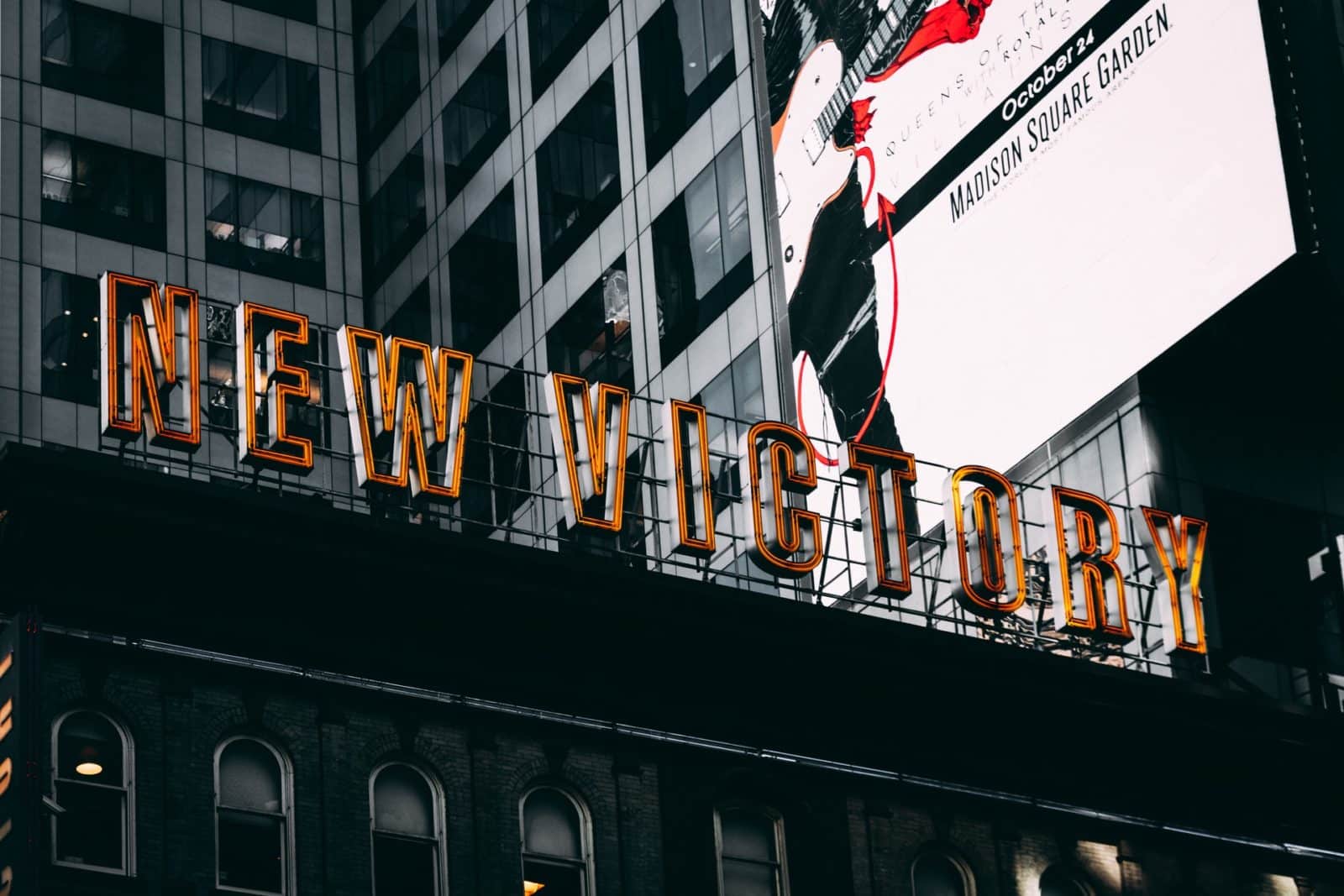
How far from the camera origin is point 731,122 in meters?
75.1

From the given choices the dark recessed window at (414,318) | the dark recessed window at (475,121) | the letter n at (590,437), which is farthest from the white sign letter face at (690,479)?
the dark recessed window at (414,318)

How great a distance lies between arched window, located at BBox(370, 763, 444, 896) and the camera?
40.6m

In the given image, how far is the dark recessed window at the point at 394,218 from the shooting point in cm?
9212

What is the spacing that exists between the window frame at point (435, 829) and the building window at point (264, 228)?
163ft

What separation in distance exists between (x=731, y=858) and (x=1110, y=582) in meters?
9.39

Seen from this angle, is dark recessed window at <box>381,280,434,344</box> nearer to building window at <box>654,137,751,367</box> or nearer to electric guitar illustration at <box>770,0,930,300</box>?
building window at <box>654,137,751,367</box>

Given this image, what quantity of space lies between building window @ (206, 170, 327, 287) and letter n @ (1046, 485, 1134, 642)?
A: 149 feet

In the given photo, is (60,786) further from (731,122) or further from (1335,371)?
(731,122)

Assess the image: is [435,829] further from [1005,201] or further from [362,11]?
[362,11]

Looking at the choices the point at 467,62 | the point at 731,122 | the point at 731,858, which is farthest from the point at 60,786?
the point at 467,62

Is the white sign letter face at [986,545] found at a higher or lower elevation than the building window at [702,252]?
lower

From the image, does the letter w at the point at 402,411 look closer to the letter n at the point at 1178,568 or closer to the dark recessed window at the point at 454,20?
the letter n at the point at 1178,568

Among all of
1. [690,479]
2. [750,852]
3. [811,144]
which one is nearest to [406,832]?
[750,852]

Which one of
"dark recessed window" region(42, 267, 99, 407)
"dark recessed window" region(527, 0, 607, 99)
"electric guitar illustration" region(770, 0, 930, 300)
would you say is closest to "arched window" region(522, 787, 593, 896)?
"electric guitar illustration" region(770, 0, 930, 300)
